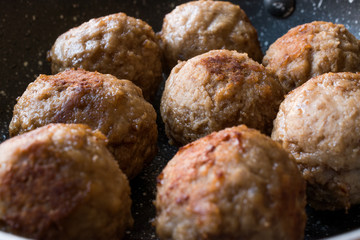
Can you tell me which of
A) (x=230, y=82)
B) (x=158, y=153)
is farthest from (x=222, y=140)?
(x=158, y=153)

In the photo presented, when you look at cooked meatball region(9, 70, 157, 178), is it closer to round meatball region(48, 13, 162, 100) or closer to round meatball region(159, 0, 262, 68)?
round meatball region(48, 13, 162, 100)

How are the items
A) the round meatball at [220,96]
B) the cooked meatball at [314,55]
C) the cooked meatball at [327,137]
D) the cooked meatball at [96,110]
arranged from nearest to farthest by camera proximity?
1. the cooked meatball at [327,137]
2. the cooked meatball at [96,110]
3. the round meatball at [220,96]
4. the cooked meatball at [314,55]

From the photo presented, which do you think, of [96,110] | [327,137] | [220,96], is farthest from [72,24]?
[327,137]

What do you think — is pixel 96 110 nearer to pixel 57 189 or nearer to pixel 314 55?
pixel 57 189

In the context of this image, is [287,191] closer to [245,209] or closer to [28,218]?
[245,209]

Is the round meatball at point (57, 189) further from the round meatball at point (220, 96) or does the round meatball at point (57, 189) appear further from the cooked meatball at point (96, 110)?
the round meatball at point (220, 96)

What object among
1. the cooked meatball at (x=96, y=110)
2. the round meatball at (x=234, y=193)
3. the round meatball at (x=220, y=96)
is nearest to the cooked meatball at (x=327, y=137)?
the round meatball at (x=220, y=96)
